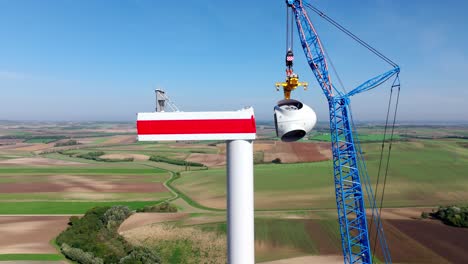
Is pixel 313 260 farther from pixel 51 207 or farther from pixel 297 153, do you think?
pixel 297 153

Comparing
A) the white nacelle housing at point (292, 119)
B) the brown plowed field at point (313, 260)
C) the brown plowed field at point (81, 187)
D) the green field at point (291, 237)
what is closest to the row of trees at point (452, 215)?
the green field at point (291, 237)

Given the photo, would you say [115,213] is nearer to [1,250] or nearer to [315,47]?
[1,250]

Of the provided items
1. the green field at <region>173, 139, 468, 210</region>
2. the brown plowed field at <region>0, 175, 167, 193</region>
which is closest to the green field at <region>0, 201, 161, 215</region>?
the brown plowed field at <region>0, 175, 167, 193</region>

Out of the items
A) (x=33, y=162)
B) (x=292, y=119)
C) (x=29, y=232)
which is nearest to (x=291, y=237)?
(x=29, y=232)

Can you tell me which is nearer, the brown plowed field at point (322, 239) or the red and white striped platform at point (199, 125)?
the red and white striped platform at point (199, 125)

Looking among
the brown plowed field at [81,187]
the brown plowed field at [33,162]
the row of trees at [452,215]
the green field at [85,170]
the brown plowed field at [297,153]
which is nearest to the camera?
the row of trees at [452,215]

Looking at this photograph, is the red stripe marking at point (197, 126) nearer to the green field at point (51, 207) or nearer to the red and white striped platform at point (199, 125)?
the red and white striped platform at point (199, 125)
